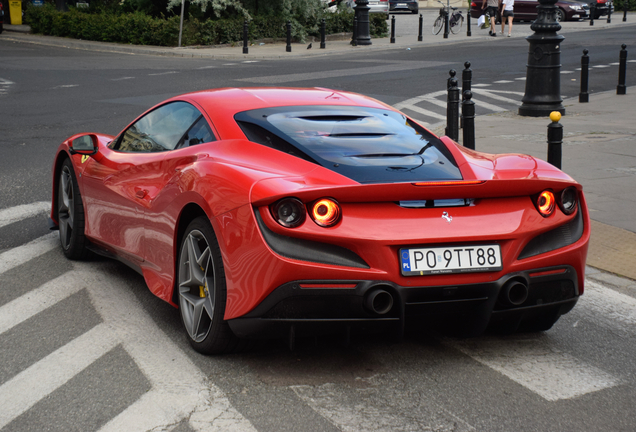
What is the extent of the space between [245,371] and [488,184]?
1.42 meters

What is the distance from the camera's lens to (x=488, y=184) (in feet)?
12.2

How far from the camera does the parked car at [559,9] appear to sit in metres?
43.0

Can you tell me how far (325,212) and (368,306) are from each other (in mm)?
441

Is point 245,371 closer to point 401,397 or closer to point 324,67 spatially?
point 401,397

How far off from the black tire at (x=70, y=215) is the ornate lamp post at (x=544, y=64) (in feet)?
30.8

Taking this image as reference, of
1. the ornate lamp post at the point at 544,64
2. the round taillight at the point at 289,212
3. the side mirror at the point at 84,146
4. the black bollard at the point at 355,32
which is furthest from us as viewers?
the black bollard at the point at 355,32

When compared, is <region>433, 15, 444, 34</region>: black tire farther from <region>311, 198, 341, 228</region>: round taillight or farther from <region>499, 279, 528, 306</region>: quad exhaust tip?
<region>311, 198, 341, 228</region>: round taillight

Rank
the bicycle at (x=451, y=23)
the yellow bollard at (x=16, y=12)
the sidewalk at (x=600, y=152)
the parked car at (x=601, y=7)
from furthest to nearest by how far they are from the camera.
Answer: the parked car at (x=601, y=7), the yellow bollard at (x=16, y=12), the bicycle at (x=451, y=23), the sidewalk at (x=600, y=152)

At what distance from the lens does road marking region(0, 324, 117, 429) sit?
11.5 ft

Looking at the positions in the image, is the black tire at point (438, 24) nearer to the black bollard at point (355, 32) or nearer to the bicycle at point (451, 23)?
the bicycle at point (451, 23)

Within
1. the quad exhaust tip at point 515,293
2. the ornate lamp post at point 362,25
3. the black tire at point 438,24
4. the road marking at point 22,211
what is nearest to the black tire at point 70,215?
the road marking at point 22,211

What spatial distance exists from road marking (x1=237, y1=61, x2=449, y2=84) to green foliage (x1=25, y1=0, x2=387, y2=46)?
10.0 meters

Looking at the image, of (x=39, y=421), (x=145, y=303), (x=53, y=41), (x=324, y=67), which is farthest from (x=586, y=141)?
(x=53, y=41)

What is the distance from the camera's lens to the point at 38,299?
5012 mm
